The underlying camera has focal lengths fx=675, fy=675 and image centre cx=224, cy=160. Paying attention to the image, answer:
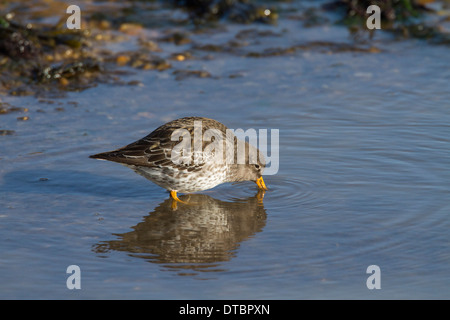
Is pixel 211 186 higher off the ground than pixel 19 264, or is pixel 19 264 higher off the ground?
pixel 211 186

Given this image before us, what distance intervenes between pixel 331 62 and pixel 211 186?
5834 millimetres

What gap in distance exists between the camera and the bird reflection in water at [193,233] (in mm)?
7234

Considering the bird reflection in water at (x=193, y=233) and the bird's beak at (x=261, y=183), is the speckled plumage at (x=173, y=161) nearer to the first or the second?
the bird reflection in water at (x=193, y=233)

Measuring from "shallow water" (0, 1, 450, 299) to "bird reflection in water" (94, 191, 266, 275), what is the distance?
28 mm

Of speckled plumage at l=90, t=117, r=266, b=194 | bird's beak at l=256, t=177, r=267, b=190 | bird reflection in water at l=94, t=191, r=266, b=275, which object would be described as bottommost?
bird reflection in water at l=94, t=191, r=266, b=275

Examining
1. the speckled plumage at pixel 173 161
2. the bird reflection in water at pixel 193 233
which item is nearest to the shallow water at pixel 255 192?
the bird reflection in water at pixel 193 233

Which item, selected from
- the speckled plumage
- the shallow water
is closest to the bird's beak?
the shallow water

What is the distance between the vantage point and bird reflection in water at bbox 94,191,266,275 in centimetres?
723

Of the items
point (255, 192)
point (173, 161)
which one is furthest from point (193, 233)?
point (255, 192)

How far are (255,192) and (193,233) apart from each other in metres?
1.57

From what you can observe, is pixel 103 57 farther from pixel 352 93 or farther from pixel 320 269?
pixel 320 269

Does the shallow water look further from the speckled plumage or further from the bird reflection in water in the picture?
the speckled plumage

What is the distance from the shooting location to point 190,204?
8.98m
